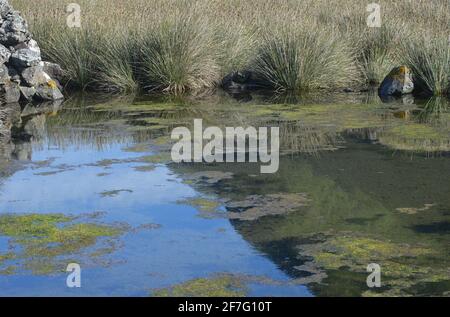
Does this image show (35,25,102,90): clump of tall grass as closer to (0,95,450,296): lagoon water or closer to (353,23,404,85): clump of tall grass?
(0,95,450,296): lagoon water

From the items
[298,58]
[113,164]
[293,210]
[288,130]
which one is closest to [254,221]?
[293,210]

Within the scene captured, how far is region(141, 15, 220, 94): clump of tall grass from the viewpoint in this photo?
14.2 metres

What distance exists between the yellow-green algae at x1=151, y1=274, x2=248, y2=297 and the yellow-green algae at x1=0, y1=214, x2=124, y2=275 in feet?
2.89

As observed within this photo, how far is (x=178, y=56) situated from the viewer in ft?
46.3

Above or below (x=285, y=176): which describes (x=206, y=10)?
above

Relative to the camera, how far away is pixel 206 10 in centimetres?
1867

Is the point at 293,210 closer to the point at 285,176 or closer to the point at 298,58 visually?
the point at 285,176

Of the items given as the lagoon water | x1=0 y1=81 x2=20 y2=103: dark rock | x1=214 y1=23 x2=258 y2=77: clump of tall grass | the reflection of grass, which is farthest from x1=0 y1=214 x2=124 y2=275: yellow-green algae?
x1=214 y1=23 x2=258 y2=77: clump of tall grass

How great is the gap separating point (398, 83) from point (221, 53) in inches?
127

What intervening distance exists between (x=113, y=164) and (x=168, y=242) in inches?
109

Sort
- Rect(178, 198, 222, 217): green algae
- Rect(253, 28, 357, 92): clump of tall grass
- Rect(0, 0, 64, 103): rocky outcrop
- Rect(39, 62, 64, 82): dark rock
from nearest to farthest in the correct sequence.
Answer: Rect(178, 198, 222, 217): green algae → Rect(0, 0, 64, 103): rocky outcrop → Rect(253, 28, 357, 92): clump of tall grass → Rect(39, 62, 64, 82): dark rock

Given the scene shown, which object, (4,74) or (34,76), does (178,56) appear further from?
(4,74)

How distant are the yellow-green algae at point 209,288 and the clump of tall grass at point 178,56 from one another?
8.86m

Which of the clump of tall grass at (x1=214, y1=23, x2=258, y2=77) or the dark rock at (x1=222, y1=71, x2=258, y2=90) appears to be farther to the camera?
the clump of tall grass at (x1=214, y1=23, x2=258, y2=77)
